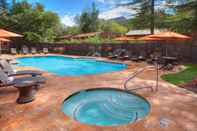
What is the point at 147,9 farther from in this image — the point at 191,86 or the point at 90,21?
the point at 90,21

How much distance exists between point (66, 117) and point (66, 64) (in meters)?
10.2

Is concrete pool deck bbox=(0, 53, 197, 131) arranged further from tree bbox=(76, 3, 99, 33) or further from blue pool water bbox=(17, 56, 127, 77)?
tree bbox=(76, 3, 99, 33)

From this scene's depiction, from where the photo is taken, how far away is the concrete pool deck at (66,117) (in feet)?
11.3

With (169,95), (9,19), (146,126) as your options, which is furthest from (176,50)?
(9,19)

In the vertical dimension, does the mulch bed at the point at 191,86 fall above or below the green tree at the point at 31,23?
below

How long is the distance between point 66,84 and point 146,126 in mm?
3776

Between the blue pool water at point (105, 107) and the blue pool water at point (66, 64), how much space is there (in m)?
5.16

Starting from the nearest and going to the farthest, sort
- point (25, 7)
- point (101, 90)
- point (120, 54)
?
point (101, 90), point (120, 54), point (25, 7)

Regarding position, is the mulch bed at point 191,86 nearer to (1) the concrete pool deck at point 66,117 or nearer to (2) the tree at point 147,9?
(1) the concrete pool deck at point 66,117

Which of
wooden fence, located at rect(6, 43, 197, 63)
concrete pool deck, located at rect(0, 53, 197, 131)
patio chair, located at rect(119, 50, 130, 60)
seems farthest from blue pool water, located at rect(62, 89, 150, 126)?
wooden fence, located at rect(6, 43, 197, 63)

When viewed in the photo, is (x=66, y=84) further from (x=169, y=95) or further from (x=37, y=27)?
(x=37, y=27)

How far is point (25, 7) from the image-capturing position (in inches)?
985

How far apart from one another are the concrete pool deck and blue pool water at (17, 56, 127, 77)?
507cm

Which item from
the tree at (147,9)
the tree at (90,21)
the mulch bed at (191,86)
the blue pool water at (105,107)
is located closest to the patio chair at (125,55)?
the tree at (147,9)
